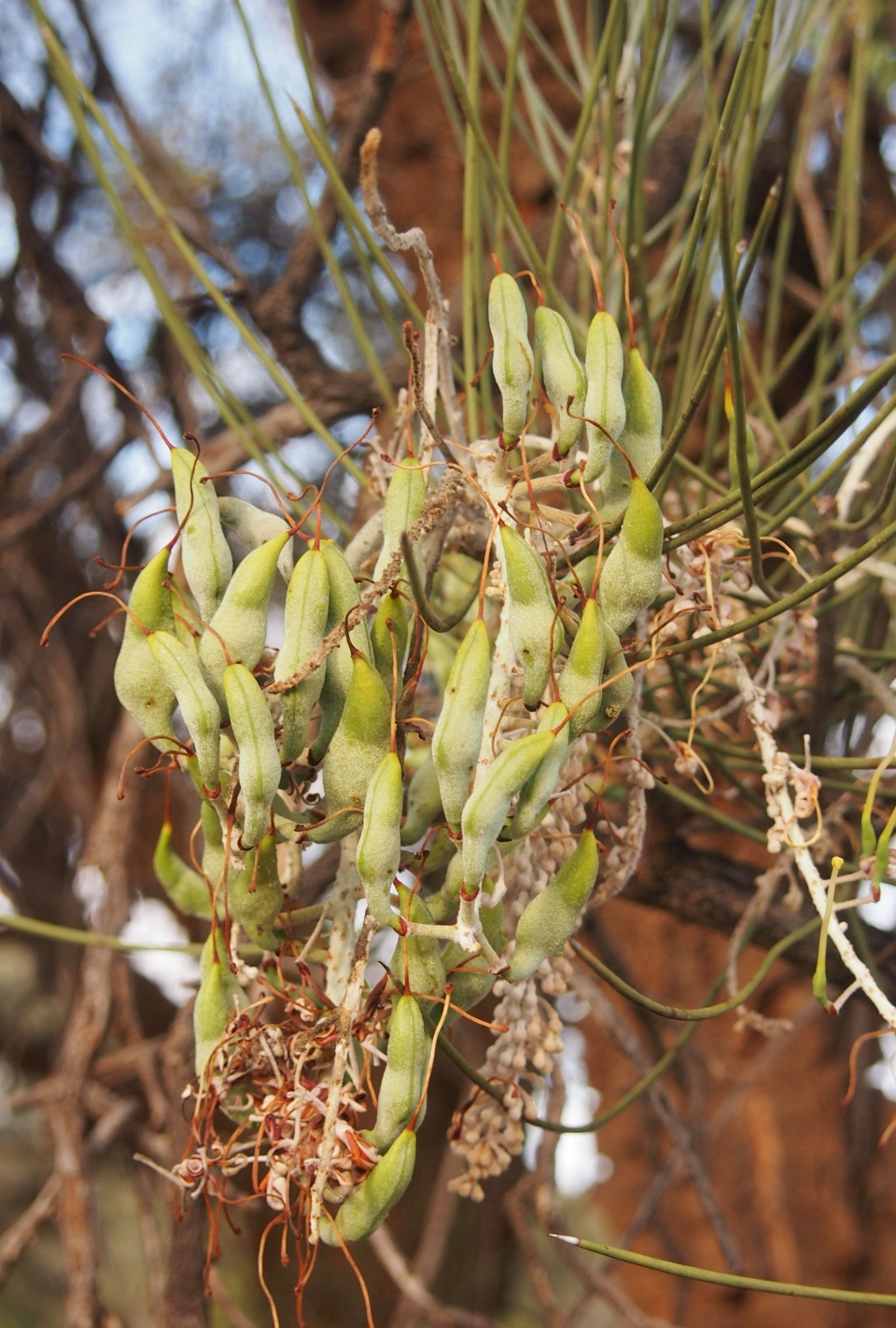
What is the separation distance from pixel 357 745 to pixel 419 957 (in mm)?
69

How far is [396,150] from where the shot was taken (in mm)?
1546

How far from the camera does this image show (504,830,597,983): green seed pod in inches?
13.4

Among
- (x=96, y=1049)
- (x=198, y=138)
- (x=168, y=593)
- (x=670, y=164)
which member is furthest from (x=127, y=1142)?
(x=198, y=138)

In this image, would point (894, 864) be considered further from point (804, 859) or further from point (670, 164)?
point (670, 164)

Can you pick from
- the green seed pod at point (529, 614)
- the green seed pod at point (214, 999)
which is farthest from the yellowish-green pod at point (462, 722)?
the green seed pod at point (214, 999)

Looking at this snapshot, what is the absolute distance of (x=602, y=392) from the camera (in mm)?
353

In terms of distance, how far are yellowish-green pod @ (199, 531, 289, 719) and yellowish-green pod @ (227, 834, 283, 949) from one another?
52mm

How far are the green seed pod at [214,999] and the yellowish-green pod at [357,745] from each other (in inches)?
2.6

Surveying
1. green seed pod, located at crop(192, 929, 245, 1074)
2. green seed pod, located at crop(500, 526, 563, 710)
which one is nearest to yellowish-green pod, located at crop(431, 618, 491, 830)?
green seed pod, located at crop(500, 526, 563, 710)

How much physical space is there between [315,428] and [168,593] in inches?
9.3

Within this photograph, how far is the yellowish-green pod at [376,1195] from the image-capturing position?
33cm

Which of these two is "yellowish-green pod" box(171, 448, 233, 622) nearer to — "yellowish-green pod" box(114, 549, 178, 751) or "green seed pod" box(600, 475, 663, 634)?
"yellowish-green pod" box(114, 549, 178, 751)

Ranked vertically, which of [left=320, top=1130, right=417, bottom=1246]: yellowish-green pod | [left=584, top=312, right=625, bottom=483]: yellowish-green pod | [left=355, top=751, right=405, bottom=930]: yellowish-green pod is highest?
[left=584, top=312, right=625, bottom=483]: yellowish-green pod

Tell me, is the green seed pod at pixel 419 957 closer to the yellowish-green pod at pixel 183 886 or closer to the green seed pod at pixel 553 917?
the green seed pod at pixel 553 917
